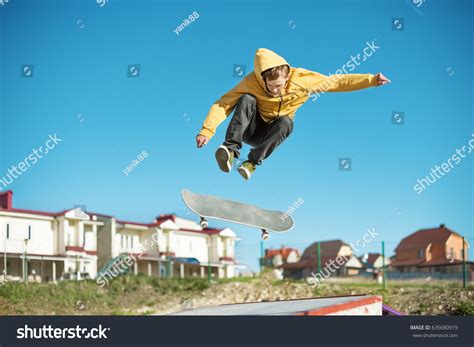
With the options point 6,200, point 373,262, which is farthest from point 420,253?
point 6,200

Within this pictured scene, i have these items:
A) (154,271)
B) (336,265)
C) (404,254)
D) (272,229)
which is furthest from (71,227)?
(272,229)

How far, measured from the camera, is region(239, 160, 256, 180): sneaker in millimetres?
7082

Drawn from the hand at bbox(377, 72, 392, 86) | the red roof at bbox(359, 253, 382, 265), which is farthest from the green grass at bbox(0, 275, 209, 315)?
the hand at bbox(377, 72, 392, 86)

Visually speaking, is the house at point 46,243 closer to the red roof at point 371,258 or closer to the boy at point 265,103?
the red roof at point 371,258

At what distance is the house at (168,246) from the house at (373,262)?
7.56 meters

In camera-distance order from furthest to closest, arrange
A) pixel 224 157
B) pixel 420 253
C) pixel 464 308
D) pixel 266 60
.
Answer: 1. pixel 420 253
2. pixel 464 308
3. pixel 224 157
4. pixel 266 60

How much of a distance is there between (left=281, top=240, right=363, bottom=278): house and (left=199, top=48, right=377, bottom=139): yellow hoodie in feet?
46.1

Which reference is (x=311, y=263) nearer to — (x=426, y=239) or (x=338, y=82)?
(x=426, y=239)

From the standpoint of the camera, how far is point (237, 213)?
24.8 feet

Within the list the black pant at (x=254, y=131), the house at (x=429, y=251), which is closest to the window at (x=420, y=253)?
the house at (x=429, y=251)

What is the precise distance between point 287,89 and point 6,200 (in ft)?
66.8

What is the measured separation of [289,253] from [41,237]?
382 inches
